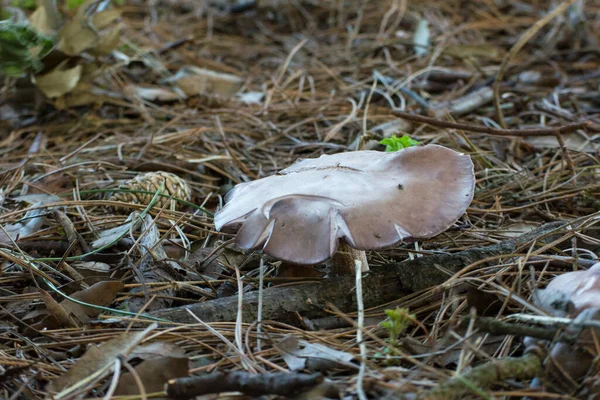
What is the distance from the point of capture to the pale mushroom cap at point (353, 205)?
1.47 m

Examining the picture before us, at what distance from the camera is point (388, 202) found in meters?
1.53

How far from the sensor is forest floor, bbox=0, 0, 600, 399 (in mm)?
1364

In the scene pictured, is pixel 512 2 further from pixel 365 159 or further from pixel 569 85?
pixel 365 159

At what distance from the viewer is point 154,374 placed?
1352mm

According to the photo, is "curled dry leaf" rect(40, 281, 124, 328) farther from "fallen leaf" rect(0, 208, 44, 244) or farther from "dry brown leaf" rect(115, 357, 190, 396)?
"fallen leaf" rect(0, 208, 44, 244)

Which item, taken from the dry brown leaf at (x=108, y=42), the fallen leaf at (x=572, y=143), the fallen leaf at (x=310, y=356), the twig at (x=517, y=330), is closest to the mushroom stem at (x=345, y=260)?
the fallen leaf at (x=310, y=356)

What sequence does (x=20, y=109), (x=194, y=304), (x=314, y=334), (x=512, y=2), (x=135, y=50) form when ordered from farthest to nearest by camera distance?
(x=512, y=2) < (x=135, y=50) < (x=20, y=109) < (x=194, y=304) < (x=314, y=334)

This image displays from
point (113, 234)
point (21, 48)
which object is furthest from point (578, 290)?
point (21, 48)

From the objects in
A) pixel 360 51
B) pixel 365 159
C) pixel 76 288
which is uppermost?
pixel 365 159

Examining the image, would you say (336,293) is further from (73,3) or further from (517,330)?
(73,3)

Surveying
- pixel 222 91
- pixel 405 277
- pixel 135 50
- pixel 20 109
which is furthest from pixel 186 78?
pixel 405 277

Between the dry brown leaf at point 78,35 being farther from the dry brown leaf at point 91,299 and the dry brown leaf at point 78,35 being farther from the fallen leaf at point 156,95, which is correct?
the dry brown leaf at point 91,299

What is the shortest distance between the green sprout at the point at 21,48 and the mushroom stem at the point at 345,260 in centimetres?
196

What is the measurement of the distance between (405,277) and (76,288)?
906 mm
